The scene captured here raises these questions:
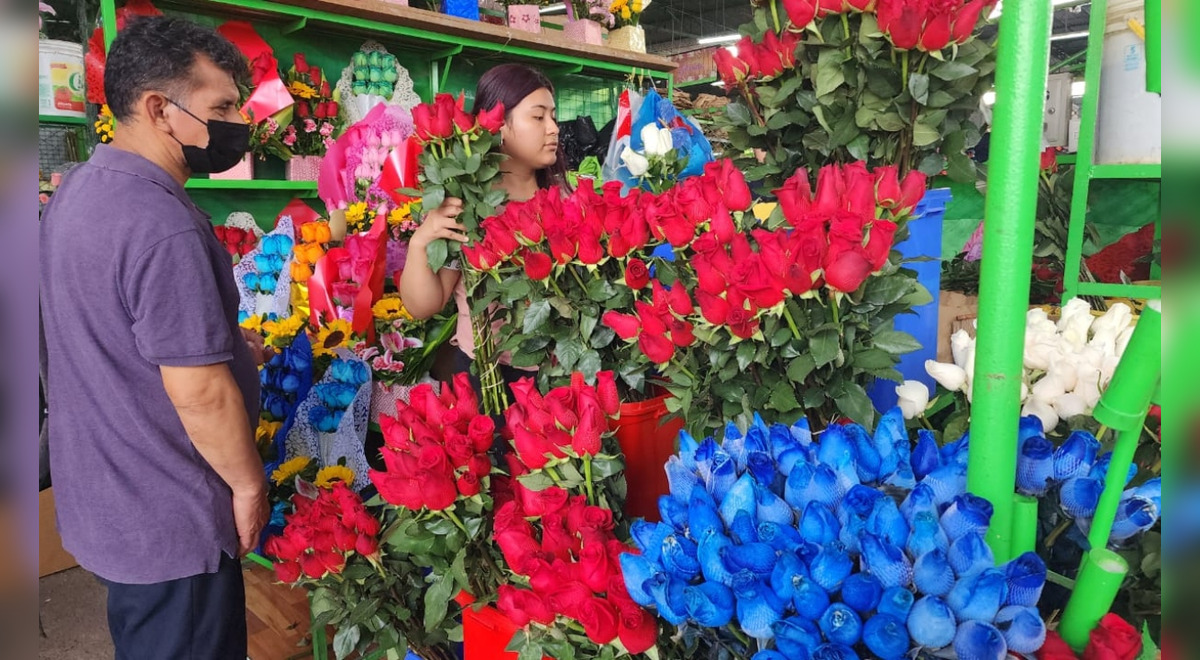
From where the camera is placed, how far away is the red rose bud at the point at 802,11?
99cm

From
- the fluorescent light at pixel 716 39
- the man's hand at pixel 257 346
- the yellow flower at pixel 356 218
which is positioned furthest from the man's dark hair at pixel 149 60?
the fluorescent light at pixel 716 39

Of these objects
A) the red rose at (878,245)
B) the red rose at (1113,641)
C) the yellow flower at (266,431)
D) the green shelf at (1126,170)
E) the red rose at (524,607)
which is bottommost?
the yellow flower at (266,431)

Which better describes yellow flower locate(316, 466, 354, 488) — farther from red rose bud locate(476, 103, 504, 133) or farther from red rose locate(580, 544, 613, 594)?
red rose locate(580, 544, 613, 594)

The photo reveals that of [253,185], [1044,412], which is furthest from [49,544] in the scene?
[1044,412]

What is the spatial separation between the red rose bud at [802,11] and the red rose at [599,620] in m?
0.77

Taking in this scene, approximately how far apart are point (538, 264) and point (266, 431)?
3.74 ft

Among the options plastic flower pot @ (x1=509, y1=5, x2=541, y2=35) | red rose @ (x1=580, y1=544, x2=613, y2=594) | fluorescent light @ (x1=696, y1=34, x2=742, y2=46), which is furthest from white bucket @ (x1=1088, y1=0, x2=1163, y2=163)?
fluorescent light @ (x1=696, y1=34, x2=742, y2=46)

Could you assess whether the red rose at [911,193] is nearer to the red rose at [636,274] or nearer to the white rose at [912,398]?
the white rose at [912,398]

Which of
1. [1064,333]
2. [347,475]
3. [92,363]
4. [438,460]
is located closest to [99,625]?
[347,475]

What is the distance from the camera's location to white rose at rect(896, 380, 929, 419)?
0.83 m

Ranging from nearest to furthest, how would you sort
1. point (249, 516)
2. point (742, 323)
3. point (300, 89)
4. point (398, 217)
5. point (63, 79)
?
point (742, 323) < point (249, 516) < point (398, 217) < point (63, 79) < point (300, 89)

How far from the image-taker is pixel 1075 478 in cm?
59

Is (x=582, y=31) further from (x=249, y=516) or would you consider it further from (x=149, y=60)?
(x=249, y=516)

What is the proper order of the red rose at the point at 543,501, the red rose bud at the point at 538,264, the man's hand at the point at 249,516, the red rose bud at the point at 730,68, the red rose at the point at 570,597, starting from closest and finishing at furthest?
the red rose at the point at 570,597, the red rose at the point at 543,501, the red rose bud at the point at 538,264, the red rose bud at the point at 730,68, the man's hand at the point at 249,516
